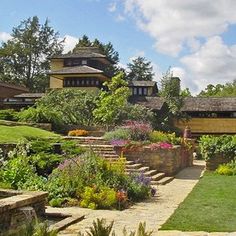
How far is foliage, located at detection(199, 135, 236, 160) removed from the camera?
2195 cm

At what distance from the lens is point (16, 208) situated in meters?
7.49

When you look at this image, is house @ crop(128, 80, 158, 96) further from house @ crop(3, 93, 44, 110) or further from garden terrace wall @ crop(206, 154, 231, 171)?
garden terrace wall @ crop(206, 154, 231, 171)

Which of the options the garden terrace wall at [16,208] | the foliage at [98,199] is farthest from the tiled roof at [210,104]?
the garden terrace wall at [16,208]

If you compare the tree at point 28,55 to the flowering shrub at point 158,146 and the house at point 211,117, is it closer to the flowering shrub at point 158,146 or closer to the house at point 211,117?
the house at point 211,117

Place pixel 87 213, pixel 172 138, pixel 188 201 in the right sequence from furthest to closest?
pixel 172 138 → pixel 188 201 → pixel 87 213

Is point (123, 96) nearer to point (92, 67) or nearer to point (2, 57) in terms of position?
point (92, 67)

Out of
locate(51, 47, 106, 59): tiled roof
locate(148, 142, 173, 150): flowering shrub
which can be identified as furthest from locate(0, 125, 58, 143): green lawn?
locate(51, 47, 106, 59): tiled roof

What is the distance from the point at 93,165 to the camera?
492 inches

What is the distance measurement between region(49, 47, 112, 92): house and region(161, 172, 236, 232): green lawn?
3040cm

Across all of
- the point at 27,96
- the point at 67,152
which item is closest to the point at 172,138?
the point at 67,152

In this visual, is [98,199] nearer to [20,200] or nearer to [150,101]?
[20,200]

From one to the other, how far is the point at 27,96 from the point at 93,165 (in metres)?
33.3

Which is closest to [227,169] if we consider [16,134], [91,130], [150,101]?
[16,134]

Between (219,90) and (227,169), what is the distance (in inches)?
2369
